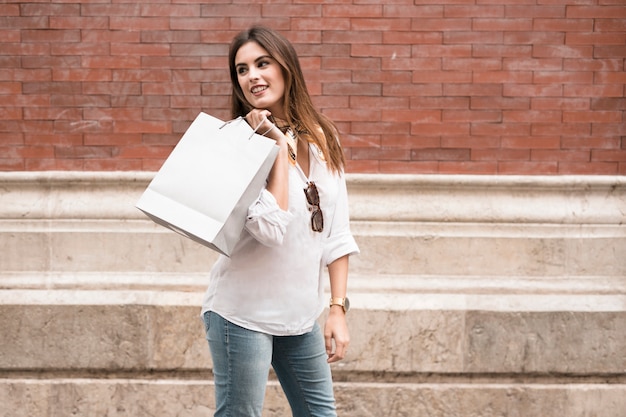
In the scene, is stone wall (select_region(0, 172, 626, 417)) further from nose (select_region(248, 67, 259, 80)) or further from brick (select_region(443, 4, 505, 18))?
nose (select_region(248, 67, 259, 80))

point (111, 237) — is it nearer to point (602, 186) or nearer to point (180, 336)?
point (180, 336)

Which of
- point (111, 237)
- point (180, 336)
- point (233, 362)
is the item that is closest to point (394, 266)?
point (180, 336)

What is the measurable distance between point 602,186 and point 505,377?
1.19 meters

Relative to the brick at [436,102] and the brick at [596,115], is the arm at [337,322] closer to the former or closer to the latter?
the brick at [436,102]

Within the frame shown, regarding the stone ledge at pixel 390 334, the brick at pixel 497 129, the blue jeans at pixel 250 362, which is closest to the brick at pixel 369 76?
the brick at pixel 497 129

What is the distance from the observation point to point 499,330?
3893 millimetres

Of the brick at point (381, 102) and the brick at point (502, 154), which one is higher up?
the brick at point (381, 102)

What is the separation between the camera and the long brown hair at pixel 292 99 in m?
2.49

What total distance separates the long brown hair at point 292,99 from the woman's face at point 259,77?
2cm

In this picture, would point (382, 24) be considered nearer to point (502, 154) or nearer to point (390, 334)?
point (502, 154)

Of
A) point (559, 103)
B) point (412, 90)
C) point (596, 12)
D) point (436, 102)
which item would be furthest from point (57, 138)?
point (596, 12)

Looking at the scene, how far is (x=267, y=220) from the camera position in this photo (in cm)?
222

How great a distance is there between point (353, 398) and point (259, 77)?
6.99 feet

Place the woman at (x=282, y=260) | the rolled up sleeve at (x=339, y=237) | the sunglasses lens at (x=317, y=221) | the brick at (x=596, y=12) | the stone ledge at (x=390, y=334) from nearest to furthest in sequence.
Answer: the woman at (x=282, y=260)
the sunglasses lens at (x=317, y=221)
the rolled up sleeve at (x=339, y=237)
the stone ledge at (x=390, y=334)
the brick at (x=596, y=12)
